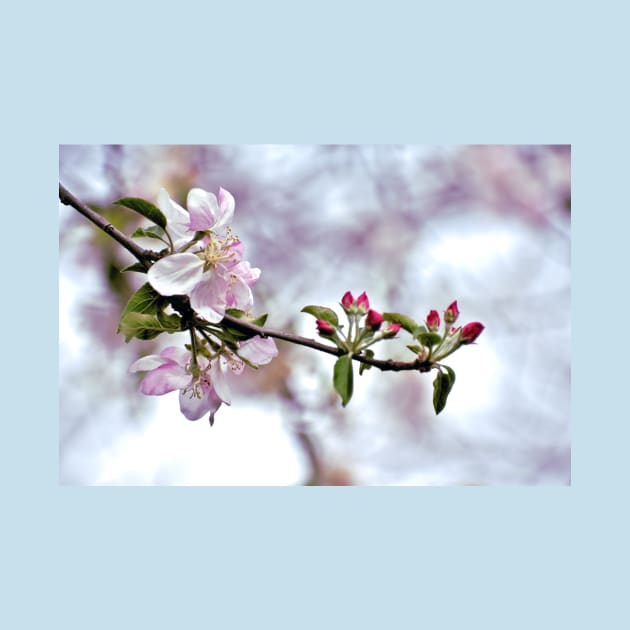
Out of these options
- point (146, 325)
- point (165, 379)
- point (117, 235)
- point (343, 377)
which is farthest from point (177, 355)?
point (343, 377)

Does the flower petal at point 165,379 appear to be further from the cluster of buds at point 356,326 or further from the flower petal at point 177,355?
the cluster of buds at point 356,326

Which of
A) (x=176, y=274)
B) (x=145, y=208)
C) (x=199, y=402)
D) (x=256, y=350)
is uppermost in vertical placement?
(x=145, y=208)

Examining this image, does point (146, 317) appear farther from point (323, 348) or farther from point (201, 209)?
point (323, 348)

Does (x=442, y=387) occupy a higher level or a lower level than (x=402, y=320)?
lower

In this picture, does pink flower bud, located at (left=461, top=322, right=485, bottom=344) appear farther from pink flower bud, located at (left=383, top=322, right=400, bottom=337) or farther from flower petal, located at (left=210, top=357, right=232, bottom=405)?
flower petal, located at (left=210, top=357, right=232, bottom=405)

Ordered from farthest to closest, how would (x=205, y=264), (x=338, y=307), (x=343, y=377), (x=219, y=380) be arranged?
1. (x=338, y=307)
2. (x=219, y=380)
3. (x=205, y=264)
4. (x=343, y=377)

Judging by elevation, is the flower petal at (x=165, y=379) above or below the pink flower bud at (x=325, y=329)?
below

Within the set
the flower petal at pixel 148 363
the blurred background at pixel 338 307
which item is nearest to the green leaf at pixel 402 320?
the flower petal at pixel 148 363
